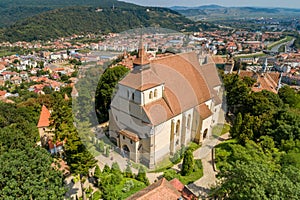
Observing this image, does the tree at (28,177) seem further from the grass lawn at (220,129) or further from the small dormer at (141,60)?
the grass lawn at (220,129)

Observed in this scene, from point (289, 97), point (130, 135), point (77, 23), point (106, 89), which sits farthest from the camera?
point (77, 23)

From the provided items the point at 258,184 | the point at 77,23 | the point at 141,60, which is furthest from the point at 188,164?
the point at 77,23

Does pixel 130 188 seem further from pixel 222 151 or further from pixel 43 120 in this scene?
pixel 43 120

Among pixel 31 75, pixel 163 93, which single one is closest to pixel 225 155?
pixel 163 93

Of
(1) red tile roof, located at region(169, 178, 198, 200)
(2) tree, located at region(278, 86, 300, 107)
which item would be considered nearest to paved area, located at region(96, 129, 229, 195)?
(1) red tile roof, located at region(169, 178, 198, 200)

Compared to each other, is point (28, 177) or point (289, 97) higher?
point (28, 177)

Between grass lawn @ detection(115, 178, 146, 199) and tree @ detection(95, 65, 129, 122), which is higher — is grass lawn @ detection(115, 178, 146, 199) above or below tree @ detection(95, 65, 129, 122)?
below

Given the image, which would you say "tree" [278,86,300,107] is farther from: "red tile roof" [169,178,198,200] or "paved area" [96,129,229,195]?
"red tile roof" [169,178,198,200]
